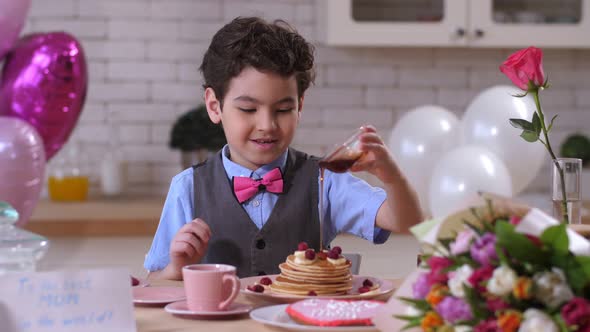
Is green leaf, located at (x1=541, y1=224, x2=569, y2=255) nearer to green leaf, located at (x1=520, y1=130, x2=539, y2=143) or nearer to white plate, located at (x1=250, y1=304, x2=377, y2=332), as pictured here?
white plate, located at (x1=250, y1=304, x2=377, y2=332)

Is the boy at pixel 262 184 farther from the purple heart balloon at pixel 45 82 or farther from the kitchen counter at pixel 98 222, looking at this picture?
the kitchen counter at pixel 98 222

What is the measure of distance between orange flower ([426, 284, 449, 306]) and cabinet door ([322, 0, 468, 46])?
115 inches

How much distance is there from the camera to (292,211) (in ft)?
6.53

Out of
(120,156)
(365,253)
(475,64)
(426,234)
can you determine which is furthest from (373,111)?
(426,234)

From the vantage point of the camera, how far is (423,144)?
3414 millimetres

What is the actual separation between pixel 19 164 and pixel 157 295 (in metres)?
1.73

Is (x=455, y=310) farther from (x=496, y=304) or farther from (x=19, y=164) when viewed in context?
(x=19, y=164)

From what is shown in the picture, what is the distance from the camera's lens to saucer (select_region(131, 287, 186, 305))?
134cm

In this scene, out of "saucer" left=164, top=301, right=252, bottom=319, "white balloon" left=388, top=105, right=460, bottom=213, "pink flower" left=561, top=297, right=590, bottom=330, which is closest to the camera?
"pink flower" left=561, top=297, right=590, bottom=330

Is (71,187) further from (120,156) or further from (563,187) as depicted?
(563,187)

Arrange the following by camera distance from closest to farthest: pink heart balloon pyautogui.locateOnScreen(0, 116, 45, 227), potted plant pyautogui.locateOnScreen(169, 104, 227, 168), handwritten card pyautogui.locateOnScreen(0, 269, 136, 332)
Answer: handwritten card pyautogui.locateOnScreen(0, 269, 136, 332) < pink heart balloon pyautogui.locateOnScreen(0, 116, 45, 227) < potted plant pyautogui.locateOnScreen(169, 104, 227, 168)

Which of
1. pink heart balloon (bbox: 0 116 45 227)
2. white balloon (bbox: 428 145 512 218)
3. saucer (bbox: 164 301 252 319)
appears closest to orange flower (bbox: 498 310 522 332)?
saucer (bbox: 164 301 252 319)

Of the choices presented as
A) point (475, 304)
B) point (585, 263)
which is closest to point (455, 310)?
point (475, 304)

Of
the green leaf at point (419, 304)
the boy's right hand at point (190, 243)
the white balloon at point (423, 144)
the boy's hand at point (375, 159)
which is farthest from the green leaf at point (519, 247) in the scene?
the white balloon at point (423, 144)
